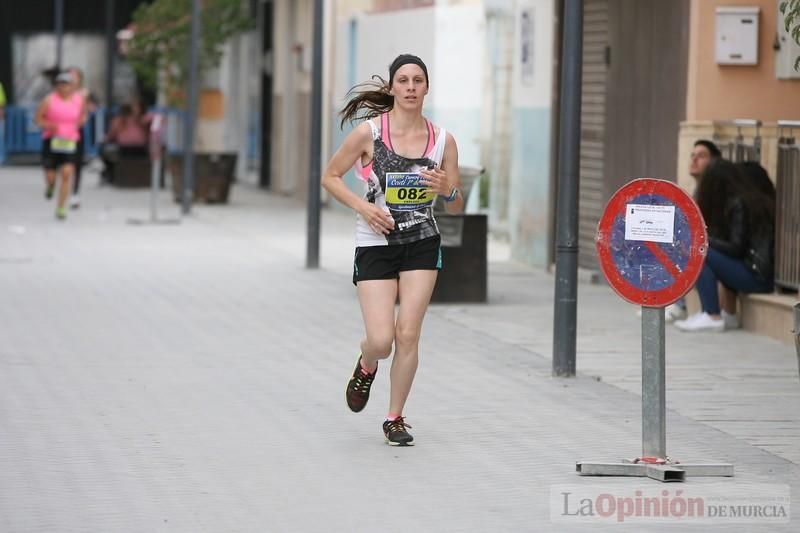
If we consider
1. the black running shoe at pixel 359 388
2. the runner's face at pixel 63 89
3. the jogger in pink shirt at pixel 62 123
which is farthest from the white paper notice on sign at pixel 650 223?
the runner's face at pixel 63 89

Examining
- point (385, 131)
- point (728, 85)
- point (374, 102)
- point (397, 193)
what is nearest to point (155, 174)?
point (728, 85)

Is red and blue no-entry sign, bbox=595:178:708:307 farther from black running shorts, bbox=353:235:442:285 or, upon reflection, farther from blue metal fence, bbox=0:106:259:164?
blue metal fence, bbox=0:106:259:164

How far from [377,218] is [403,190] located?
8.2 inches

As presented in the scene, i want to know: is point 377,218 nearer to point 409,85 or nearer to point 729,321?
point 409,85

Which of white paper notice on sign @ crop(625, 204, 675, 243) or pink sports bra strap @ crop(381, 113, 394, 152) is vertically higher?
pink sports bra strap @ crop(381, 113, 394, 152)

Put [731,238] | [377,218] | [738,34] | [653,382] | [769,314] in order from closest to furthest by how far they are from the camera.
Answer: [653,382] → [377,218] → [769,314] → [731,238] → [738,34]

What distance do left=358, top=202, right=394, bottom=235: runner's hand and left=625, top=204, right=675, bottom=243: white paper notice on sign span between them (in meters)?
1.17

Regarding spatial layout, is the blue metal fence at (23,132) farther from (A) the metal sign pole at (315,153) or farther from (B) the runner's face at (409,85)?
(B) the runner's face at (409,85)

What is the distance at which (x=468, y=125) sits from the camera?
23703mm

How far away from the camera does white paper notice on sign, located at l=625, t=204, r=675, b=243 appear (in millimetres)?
7715

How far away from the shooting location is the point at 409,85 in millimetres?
8484

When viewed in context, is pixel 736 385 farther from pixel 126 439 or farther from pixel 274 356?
pixel 126 439

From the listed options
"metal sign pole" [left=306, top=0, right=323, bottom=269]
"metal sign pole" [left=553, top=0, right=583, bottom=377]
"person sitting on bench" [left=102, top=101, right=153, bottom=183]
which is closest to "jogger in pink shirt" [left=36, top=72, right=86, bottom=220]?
"metal sign pole" [left=306, top=0, right=323, bottom=269]

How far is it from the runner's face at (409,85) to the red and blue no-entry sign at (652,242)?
1.17 metres
